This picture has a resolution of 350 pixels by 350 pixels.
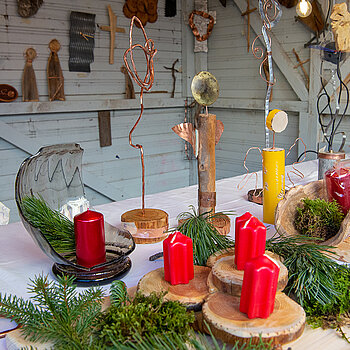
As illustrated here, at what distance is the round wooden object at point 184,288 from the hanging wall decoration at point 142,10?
110 inches

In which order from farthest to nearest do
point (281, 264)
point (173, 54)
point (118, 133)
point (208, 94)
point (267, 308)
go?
point (173, 54), point (118, 133), point (208, 94), point (281, 264), point (267, 308)

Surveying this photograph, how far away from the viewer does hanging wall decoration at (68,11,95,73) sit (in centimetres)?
296

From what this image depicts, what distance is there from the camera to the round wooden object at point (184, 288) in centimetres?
63

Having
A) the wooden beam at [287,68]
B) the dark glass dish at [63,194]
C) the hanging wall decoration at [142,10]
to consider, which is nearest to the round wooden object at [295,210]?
the dark glass dish at [63,194]

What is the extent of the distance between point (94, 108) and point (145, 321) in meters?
2.73

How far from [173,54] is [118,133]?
86 centimetres

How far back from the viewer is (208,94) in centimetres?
111

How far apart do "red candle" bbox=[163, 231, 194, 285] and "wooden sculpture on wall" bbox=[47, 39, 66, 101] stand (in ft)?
7.94

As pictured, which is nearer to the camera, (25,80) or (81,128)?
(25,80)

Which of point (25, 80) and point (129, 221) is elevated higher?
point (25, 80)

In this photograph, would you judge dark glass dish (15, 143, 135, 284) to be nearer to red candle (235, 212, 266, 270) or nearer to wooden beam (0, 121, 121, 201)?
red candle (235, 212, 266, 270)

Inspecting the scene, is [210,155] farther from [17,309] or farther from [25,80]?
[25,80]

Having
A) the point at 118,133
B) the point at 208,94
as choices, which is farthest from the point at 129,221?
the point at 118,133

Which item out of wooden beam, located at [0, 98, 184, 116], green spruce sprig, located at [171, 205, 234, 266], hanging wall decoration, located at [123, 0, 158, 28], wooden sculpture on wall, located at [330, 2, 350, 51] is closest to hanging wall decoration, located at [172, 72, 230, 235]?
green spruce sprig, located at [171, 205, 234, 266]
